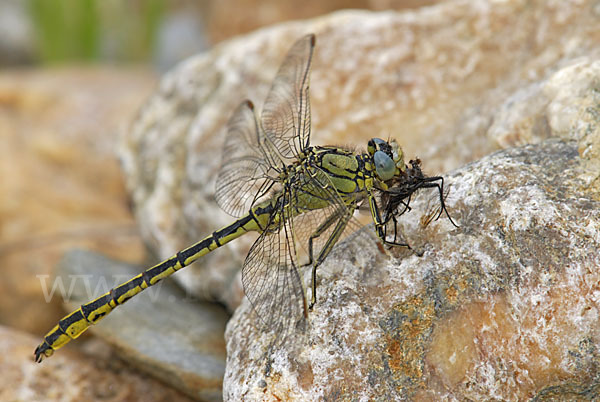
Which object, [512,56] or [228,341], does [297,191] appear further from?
[512,56]

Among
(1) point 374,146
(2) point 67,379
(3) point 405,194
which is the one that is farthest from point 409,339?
(2) point 67,379

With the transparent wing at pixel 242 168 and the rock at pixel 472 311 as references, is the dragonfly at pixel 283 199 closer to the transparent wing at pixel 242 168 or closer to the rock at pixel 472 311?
the transparent wing at pixel 242 168

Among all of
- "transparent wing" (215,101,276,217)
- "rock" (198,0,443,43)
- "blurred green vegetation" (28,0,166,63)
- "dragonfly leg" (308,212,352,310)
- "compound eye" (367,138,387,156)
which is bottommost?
"dragonfly leg" (308,212,352,310)

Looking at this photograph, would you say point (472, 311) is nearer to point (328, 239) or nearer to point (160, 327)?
point (328, 239)

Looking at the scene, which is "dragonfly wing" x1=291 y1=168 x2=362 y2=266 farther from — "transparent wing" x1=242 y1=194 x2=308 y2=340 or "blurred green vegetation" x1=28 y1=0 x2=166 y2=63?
"blurred green vegetation" x1=28 y1=0 x2=166 y2=63

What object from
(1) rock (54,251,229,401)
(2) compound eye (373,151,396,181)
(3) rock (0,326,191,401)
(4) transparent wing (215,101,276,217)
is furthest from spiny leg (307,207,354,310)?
(3) rock (0,326,191,401)

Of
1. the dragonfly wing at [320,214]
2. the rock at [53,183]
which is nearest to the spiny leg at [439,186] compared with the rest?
the dragonfly wing at [320,214]
